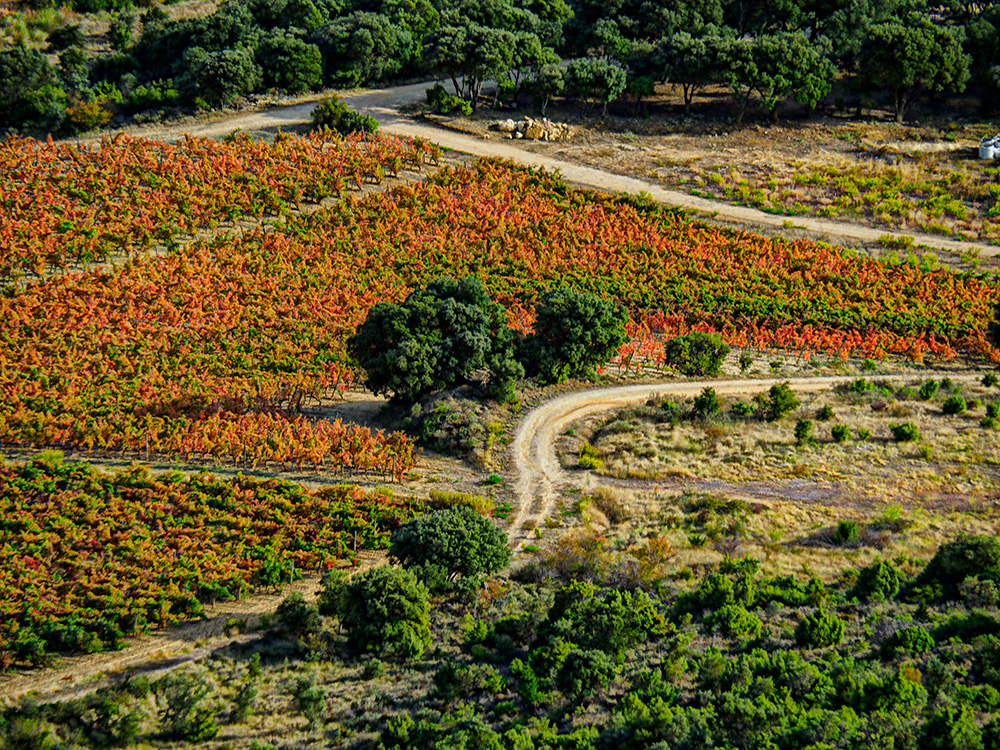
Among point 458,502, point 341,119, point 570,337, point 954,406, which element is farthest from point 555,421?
point 341,119

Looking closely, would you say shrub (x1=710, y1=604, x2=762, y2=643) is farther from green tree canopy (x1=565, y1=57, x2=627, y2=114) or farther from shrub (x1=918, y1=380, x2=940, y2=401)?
green tree canopy (x1=565, y1=57, x2=627, y2=114)


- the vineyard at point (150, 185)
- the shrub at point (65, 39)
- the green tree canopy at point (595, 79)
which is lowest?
the vineyard at point (150, 185)

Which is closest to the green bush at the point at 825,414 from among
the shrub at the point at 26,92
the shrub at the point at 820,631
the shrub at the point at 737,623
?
the shrub at the point at 820,631

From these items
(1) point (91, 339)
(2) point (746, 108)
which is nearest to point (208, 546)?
(1) point (91, 339)

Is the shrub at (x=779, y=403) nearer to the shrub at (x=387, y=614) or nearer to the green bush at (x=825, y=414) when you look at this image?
the green bush at (x=825, y=414)

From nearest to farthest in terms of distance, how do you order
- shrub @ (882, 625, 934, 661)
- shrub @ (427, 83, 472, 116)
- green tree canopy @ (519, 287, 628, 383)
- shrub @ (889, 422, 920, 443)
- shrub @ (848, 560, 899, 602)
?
shrub @ (882, 625, 934, 661) < shrub @ (848, 560, 899, 602) < shrub @ (889, 422, 920, 443) < green tree canopy @ (519, 287, 628, 383) < shrub @ (427, 83, 472, 116)

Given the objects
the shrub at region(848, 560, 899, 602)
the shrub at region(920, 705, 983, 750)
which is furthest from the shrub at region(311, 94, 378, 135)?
the shrub at region(920, 705, 983, 750)
